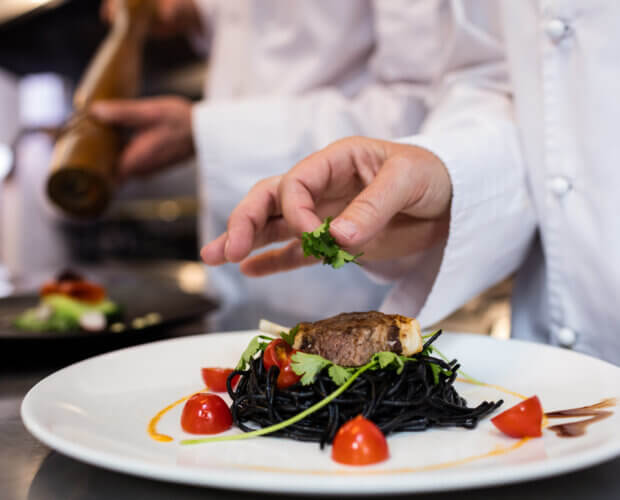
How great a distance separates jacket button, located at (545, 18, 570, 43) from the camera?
111cm

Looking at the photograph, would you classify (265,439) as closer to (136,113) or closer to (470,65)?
(470,65)

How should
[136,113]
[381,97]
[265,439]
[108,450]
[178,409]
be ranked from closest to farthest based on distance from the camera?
1. [108,450]
2. [265,439]
3. [178,409]
4. [381,97]
5. [136,113]

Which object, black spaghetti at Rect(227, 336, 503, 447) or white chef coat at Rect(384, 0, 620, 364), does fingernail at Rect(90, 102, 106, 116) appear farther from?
black spaghetti at Rect(227, 336, 503, 447)

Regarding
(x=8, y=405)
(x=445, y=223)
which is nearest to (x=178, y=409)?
(x=8, y=405)

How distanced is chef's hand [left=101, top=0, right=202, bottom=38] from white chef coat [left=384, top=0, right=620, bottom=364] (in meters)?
1.30

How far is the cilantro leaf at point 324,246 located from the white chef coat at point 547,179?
33 cm

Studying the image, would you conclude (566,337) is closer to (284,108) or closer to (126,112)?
(284,108)

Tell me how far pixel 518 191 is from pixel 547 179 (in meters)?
0.06

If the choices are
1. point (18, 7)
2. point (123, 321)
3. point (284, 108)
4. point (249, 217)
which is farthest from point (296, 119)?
point (18, 7)

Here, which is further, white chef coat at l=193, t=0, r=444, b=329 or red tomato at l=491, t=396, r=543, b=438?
white chef coat at l=193, t=0, r=444, b=329

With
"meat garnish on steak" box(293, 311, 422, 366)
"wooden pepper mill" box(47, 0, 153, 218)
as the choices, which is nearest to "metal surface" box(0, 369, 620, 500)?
"meat garnish on steak" box(293, 311, 422, 366)

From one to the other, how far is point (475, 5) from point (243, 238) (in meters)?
0.89

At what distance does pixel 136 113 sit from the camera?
1865mm

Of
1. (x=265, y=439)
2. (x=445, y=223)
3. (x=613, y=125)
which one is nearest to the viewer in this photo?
(x=265, y=439)
